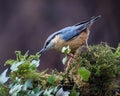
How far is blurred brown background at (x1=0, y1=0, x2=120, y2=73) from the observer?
12.7 feet

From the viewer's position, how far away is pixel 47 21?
3.91m

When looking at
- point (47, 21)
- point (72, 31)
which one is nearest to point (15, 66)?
point (72, 31)

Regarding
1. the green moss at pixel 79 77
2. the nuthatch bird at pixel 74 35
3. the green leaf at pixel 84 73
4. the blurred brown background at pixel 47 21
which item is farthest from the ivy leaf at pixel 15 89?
the blurred brown background at pixel 47 21

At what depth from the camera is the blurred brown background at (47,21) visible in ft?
12.7

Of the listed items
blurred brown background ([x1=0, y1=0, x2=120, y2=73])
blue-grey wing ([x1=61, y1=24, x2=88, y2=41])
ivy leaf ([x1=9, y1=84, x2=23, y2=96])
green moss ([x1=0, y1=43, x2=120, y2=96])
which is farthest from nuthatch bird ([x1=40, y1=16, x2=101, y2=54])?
blurred brown background ([x1=0, y1=0, x2=120, y2=73])

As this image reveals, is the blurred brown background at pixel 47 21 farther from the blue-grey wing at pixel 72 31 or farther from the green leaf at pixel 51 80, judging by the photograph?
the green leaf at pixel 51 80

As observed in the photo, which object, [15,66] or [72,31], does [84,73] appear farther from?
[72,31]

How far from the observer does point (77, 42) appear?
162 cm

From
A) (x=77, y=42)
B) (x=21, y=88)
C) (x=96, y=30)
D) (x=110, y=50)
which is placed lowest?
(x=21, y=88)

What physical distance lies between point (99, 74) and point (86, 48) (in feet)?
0.43

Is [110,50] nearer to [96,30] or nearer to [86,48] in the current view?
[86,48]

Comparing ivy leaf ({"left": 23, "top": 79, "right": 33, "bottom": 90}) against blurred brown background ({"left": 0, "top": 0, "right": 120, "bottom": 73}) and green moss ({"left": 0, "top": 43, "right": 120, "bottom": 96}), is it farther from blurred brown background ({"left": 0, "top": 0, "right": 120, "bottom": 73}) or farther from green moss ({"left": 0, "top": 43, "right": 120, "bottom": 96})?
blurred brown background ({"left": 0, "top": 0, "right": 120, "bottom": 73})

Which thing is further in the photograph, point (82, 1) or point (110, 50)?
point (82, 1)

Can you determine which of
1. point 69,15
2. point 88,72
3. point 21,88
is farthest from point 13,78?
point 69,15
